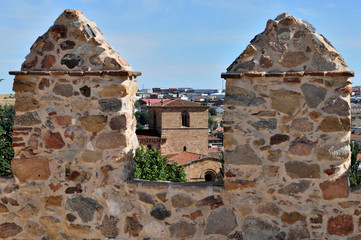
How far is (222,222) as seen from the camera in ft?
12.5

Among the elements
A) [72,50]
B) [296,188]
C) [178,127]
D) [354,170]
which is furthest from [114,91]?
[178,127]

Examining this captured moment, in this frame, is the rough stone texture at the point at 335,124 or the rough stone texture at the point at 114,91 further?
the rough stone texture at the point at 114,91

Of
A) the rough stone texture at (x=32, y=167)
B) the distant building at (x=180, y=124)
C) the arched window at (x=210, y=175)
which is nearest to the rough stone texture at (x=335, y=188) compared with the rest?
the rough stone texture at (x=32, y=167)

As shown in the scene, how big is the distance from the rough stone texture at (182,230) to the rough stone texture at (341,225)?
1147mm

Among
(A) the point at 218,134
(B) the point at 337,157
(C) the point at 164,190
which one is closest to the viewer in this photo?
(B) the point at 337,157

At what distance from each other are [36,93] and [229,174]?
1.94 metres

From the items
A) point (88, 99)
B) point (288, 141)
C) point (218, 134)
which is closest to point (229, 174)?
point (288, 141)

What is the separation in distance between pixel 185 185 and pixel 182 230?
399 mm

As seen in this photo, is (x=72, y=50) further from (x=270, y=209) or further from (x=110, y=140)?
(x=270, y=209)

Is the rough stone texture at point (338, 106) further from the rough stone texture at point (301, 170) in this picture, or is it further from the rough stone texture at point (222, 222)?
the rough stone texture at point (222, 222)

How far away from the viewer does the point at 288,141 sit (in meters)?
3.63

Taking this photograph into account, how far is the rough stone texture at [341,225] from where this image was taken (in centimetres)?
356

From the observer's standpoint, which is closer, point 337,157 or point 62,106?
point 337,157

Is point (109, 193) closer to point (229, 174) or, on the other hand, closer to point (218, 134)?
point (229, 174)
